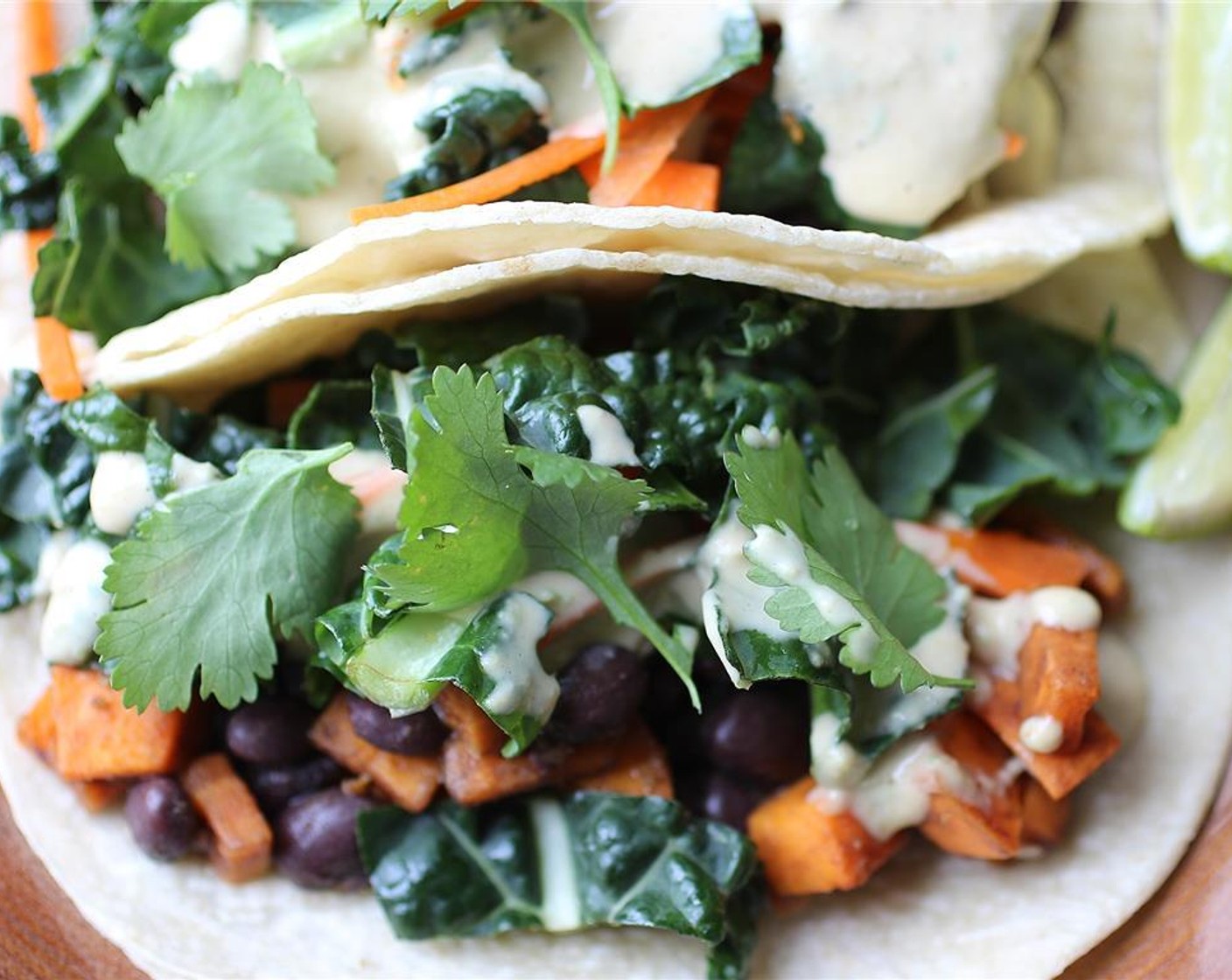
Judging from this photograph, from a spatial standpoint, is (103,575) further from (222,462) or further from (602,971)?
(602,971)

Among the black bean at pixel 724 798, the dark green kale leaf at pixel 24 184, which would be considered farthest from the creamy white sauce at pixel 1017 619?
the dark green kale leaf at pixel 24 184

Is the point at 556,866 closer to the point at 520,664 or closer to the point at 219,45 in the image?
the point at 520,664

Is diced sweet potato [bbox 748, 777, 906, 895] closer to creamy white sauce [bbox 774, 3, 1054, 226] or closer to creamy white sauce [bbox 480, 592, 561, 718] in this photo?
creamy white sauce [bbox 480, 592, 561, 718]

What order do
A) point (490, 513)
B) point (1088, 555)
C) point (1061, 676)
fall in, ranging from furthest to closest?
point (1088, 555) < point (1061, 676) < point (490, 513)

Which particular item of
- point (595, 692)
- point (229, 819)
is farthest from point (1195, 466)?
point (229, 819)

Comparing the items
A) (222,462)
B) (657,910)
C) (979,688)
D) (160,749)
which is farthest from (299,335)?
(979,688)

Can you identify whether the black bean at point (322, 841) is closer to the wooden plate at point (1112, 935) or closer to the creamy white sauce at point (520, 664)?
the wooden plate at point (1112, 935)
